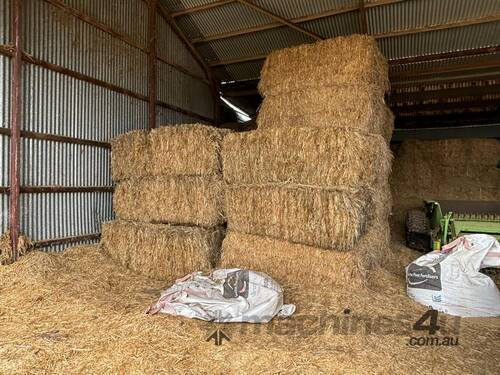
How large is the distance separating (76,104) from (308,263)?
16.1 feet

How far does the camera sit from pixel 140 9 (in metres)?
8.22

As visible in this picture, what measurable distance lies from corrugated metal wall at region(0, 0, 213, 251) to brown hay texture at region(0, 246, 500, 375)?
1.30m

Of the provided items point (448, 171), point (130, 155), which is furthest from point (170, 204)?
point (448, 171)

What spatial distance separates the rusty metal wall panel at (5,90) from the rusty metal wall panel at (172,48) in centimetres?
386

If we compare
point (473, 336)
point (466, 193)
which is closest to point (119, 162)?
point (473, 336)

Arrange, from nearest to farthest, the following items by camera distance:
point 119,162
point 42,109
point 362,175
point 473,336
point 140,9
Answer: point 473,336, point 362,175, point 42,109, point 119,162, point 140,9

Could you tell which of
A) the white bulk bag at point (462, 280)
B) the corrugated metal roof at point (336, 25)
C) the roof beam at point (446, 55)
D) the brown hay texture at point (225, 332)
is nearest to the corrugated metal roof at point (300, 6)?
the corrugated metal roof at point (336, 25)

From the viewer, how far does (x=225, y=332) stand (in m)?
3.76

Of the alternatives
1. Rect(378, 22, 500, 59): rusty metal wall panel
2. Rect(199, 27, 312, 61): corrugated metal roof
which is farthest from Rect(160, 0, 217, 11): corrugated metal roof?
Rect(378, 22, 500, 59): rusty metal wall panel

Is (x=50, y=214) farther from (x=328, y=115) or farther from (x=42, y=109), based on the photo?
(x=328, y=115)

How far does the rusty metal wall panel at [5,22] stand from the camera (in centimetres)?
541

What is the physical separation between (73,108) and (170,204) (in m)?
2.48

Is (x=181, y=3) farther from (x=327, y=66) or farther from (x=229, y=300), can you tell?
(x=229, y=300)

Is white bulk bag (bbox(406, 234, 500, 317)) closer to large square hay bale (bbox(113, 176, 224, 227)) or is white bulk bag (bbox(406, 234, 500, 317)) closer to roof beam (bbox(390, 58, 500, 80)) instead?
large square hay bale (bbox(113, 176, 224, 227))
